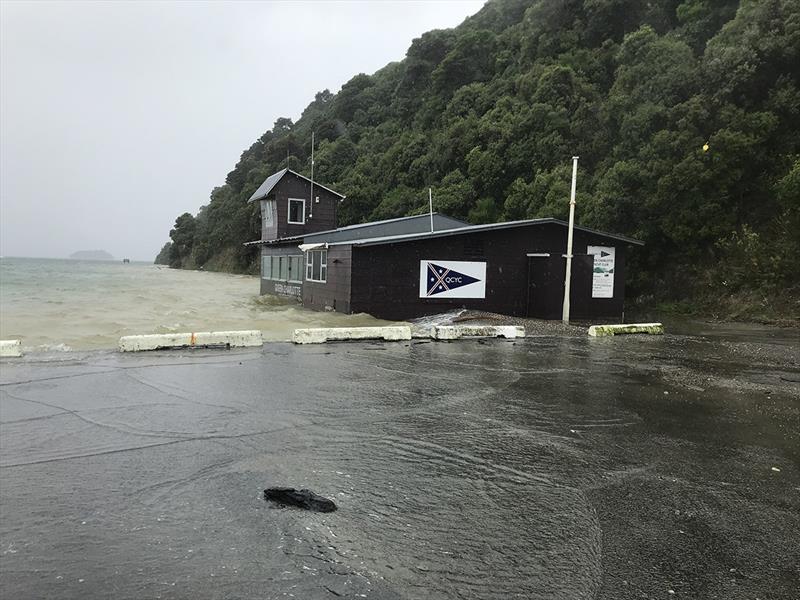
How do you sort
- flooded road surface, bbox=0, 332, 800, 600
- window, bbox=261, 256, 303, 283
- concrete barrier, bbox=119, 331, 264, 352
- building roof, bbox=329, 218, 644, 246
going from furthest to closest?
window, bbox=261, 256, 303, 283 < building roof, bbox=329, 218, 644, 246 < concrete barrier, bbox=119, 331, 264, 352 < flooded road surface, bbox=0, 332, 800, 600

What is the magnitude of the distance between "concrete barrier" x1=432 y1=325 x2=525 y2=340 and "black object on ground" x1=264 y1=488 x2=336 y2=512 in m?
10.1

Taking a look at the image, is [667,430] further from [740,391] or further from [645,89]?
[645,89]

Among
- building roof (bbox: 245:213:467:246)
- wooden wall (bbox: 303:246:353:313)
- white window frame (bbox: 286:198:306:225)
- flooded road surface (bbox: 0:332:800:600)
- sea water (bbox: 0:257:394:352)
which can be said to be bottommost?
flooded road surface (bbox: 0:332:800:600)

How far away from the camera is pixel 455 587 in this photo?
3160 mm

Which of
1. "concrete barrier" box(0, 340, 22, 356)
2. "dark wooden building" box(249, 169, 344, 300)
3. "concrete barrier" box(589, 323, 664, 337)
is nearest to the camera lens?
"concrete barrier" box(0, 340, 22, 356)

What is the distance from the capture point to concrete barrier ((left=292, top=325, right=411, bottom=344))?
13.2 m

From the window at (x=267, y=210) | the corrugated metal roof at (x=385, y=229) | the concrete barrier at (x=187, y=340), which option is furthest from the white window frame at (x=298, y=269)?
the concrete barrier at (x=187, y=340)

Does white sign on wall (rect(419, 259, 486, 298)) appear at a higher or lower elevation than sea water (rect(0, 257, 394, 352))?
higher

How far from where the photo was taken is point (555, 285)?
783 inches

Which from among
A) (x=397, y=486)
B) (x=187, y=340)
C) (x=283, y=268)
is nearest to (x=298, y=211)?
(x=283, y=268)

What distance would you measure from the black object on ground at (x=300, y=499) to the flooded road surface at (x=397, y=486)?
121mm

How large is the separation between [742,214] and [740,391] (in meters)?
20.8

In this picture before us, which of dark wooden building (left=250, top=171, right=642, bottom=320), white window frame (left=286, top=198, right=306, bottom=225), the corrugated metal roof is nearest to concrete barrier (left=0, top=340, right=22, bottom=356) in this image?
dark wooden building (left=250, top=171, right=642, bottom=320)

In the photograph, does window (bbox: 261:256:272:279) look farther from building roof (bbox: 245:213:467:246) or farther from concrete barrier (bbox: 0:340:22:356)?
concrete barrier (bbox: 0:340:22:356)
